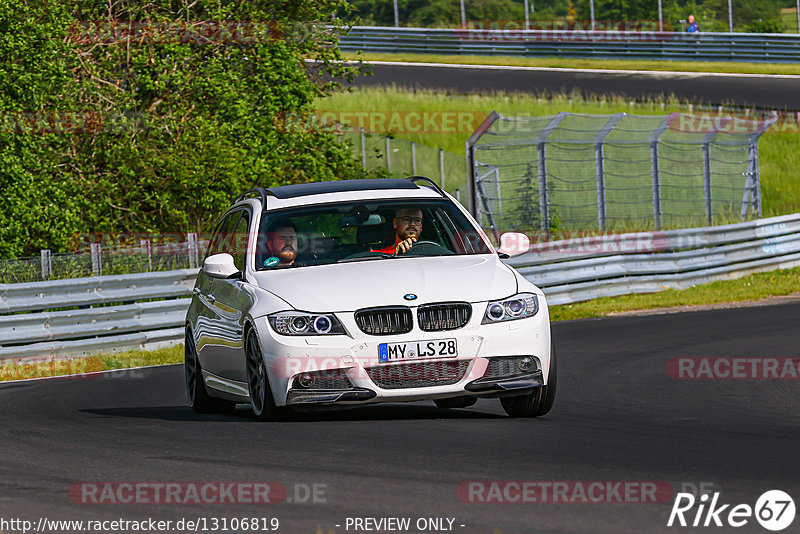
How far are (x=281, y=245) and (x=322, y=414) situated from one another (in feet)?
3.99

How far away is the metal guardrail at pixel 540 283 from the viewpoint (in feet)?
55.3

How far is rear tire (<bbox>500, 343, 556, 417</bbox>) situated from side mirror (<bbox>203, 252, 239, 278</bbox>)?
2150 mm

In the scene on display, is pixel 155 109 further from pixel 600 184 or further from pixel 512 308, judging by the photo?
pixel 512 308

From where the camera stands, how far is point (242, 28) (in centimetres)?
2592

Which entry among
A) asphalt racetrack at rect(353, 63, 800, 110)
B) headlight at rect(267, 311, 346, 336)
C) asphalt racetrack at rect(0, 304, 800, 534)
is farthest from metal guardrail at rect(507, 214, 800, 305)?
asphalt racetrack at rect(353, 63, 800, 110)

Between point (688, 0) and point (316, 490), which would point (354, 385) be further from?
point (688, 0)

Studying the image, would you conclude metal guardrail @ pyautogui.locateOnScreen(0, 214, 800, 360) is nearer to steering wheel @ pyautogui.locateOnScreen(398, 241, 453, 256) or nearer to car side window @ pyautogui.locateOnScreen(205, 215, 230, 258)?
car side window @ pyautogui.locateOnScreen(205, 215, 230, 258)

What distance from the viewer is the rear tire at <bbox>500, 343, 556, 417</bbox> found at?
912 centimetres

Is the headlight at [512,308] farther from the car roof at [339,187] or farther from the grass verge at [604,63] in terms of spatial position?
the grass verge at [604,63]

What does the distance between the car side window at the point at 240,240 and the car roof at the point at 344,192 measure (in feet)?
0.76

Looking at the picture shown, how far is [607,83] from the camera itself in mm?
43406

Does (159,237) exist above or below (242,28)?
below

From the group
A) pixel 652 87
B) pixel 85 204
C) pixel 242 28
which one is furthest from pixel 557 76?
pixel 85 204

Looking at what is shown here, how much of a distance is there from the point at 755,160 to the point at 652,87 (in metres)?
14.0
